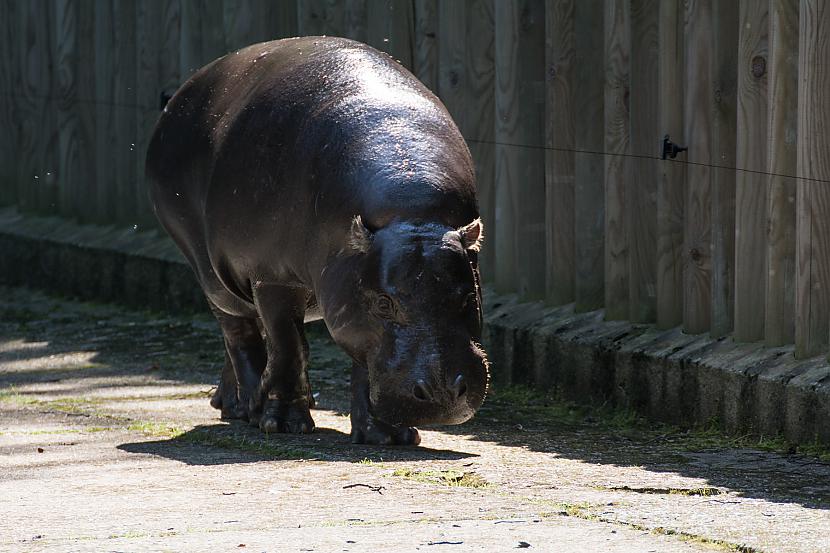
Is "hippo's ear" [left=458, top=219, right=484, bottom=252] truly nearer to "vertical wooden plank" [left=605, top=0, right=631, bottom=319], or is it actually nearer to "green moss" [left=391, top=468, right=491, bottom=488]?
"green moss" [left=391, top=468, right=491, bottom=488]

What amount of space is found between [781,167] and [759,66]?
1.27ft

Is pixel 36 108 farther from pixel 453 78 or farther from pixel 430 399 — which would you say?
pixel 430 399

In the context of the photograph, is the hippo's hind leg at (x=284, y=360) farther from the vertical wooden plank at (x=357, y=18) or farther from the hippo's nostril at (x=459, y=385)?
the vertical wooden plank at (x=357, y=18)

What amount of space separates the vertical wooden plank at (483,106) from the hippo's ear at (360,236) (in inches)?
92.8

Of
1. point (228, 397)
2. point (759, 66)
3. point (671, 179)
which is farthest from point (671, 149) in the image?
point (228, 397)

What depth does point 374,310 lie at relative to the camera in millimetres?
5281

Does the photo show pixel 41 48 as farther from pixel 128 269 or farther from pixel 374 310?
pixel 374 310

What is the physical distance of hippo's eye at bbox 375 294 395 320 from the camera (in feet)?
17.1

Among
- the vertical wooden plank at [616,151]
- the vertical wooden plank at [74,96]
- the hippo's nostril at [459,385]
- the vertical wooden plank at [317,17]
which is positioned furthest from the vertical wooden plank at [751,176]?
the vertical wooden plank at [74,96]

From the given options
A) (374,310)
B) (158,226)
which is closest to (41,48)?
(158,226)

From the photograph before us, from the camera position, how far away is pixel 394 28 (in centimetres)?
818

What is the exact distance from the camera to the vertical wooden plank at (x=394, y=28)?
814 centimetres

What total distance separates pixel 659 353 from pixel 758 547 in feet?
7.99

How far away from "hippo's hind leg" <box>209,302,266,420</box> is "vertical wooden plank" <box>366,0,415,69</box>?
2.01 meters
